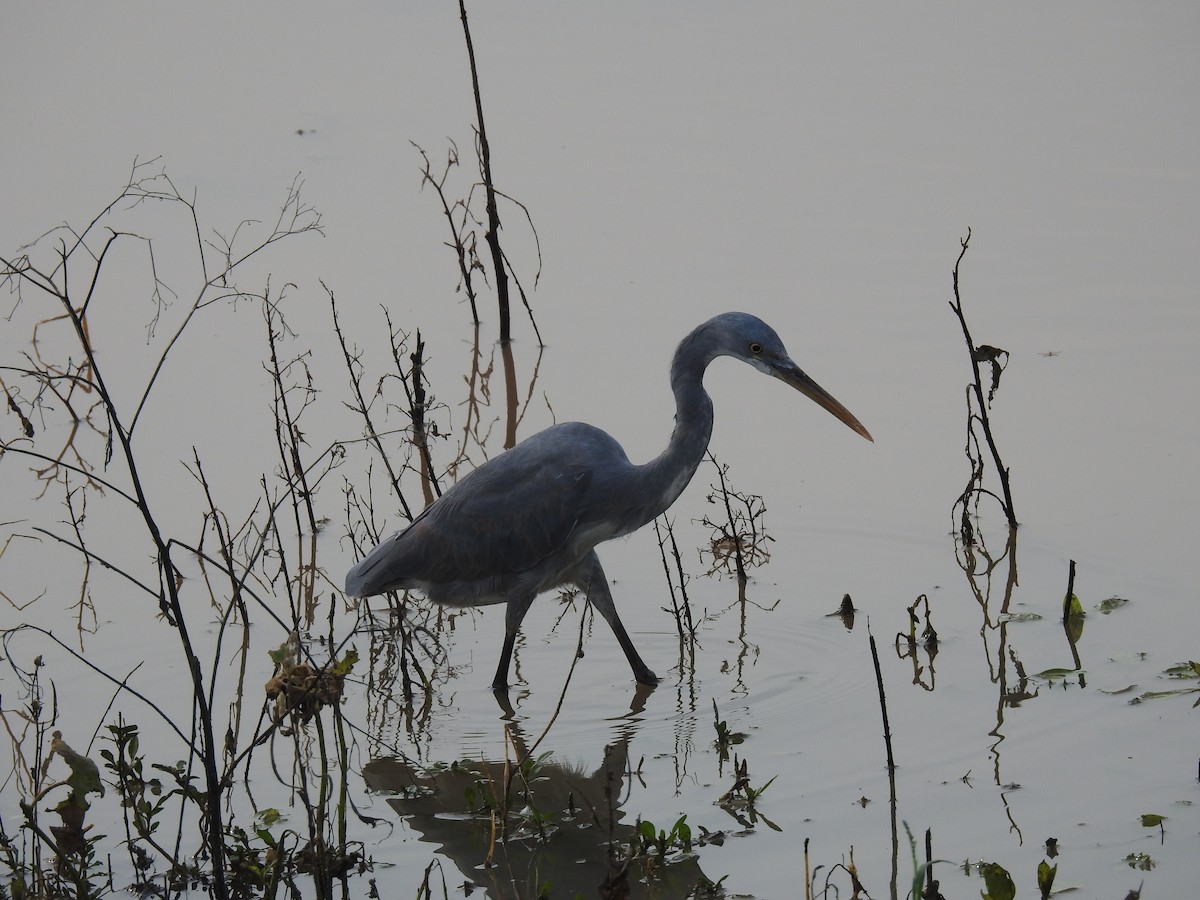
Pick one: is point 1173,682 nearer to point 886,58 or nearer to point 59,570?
point 59,570

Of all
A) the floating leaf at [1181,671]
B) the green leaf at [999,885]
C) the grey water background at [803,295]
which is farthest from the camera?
the floating leaf at [1181,671]

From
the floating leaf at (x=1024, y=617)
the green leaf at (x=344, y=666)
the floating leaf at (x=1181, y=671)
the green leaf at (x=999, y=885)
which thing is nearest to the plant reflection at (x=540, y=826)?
the green leaf at (x=344, y=666)

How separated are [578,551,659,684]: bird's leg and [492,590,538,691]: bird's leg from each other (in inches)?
8.8

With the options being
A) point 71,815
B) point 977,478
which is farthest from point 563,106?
point 71,815

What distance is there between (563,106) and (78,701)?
8096 millimetres

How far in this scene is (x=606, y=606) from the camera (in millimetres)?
5996

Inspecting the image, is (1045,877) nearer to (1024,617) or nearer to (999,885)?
(999,885)

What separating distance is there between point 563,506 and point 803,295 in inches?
152

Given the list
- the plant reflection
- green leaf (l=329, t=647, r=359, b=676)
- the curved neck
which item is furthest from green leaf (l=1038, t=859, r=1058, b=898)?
the curved neck

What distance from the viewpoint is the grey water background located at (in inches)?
200

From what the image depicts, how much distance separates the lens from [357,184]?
37.4ft

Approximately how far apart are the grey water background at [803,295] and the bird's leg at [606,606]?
147mm

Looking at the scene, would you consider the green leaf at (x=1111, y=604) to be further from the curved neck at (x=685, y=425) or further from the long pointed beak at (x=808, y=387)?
the curved neck at (x=685, y=425)

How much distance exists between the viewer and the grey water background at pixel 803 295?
5070mm
